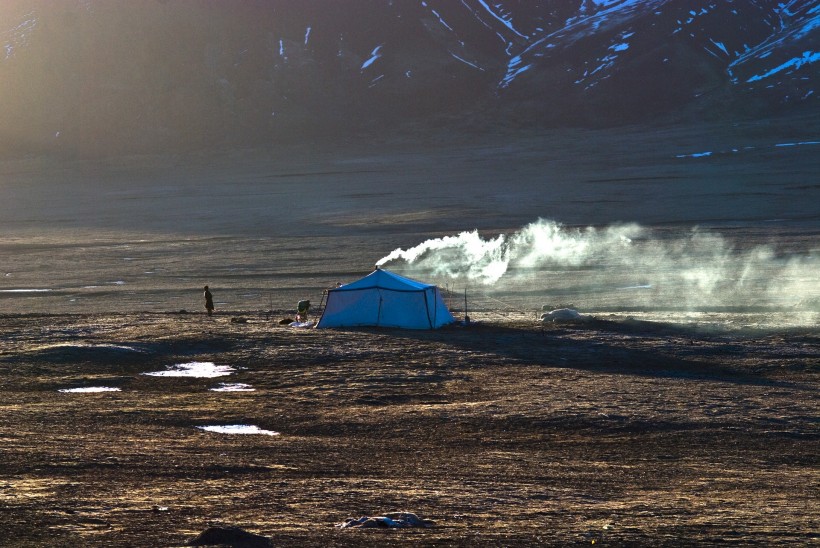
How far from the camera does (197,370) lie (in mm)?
26484

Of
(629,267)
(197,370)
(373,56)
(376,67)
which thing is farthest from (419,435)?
(373,56)

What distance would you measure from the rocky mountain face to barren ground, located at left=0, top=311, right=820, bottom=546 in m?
123

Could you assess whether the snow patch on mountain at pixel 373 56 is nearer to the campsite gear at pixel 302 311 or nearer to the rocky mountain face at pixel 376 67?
the rocky mountain face at pixel 376 67

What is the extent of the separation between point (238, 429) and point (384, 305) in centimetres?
1262

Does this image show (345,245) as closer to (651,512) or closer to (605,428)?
(605,428)

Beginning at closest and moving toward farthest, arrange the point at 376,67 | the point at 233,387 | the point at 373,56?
the point at 233,387
the point at 376,67
the point at 373,56

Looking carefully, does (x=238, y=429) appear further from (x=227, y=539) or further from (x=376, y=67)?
(x=376, y=67)

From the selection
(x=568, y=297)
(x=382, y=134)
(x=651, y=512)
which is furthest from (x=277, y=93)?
(x=651, y=512)

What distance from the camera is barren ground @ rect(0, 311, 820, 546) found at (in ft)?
42.6

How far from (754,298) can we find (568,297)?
6.44 meters

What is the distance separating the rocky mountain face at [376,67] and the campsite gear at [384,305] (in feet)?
392

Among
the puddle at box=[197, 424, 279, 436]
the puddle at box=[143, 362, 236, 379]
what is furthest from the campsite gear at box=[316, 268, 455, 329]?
the puddle at box=[197, 424, 279, 436]

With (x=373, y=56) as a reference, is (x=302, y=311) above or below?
below

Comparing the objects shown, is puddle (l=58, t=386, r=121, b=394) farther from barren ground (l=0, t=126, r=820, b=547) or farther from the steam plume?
the steam plume
